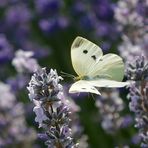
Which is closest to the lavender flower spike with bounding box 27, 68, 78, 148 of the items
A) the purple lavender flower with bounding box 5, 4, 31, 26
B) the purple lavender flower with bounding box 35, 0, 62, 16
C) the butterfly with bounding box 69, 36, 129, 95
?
the butterfly with bounding box 69, 36, 129, 95

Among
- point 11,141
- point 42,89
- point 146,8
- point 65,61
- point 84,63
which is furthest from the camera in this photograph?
point 65,61

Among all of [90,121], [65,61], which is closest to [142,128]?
[90,121]

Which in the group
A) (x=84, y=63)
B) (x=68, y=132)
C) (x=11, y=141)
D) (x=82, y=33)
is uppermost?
(x=82, y=33)

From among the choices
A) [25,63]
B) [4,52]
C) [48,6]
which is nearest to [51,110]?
[25,63]

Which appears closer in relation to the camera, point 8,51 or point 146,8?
point 146,8

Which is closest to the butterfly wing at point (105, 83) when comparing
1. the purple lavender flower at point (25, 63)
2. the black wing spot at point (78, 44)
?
the black wing spot at point (78, 44)

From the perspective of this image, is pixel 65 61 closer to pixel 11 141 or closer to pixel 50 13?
pixel 50 13
